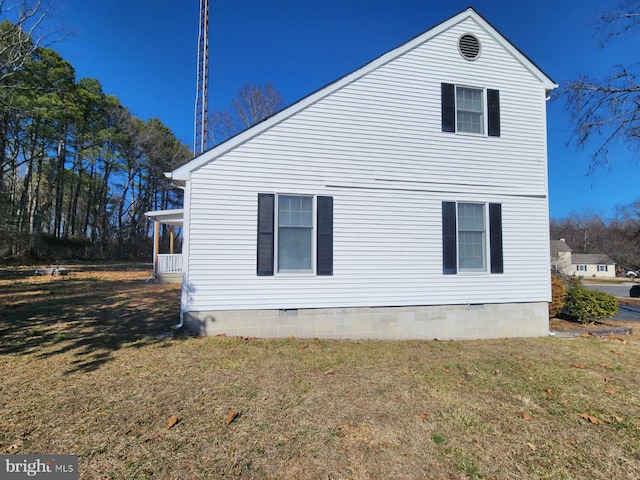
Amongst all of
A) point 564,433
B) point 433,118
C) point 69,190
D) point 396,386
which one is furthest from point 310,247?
point 69,190

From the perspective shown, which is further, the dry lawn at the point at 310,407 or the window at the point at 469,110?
the window at the point at 469,110

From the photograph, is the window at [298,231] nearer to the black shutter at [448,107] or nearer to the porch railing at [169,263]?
the black shutter at [448,107]

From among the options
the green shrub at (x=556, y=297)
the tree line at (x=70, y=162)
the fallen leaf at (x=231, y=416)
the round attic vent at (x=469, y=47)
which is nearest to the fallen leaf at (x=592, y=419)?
the fallen leaf at (x=231, y=416)

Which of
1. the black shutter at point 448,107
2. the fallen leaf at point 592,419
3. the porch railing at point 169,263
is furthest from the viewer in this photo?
the porch railing at point 169,263

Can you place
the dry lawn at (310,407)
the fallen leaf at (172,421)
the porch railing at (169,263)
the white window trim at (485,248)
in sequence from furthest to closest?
the porch railing at (169,263) → the white window trim at (485,248) → the fallen leaf at (172,421) → the dry lawn at (310,407)

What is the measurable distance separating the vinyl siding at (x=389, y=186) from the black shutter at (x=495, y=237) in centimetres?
19

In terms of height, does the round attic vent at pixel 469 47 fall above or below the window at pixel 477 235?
above

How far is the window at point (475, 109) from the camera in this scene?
7.64 metres

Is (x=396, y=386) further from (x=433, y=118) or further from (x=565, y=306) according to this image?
(x=565, y=306)

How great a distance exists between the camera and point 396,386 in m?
4.30

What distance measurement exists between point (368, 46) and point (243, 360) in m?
11.1

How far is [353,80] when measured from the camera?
714 cm

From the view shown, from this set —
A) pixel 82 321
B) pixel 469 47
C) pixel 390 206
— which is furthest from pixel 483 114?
pixel 82 321

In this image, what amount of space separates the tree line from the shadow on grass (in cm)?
904
